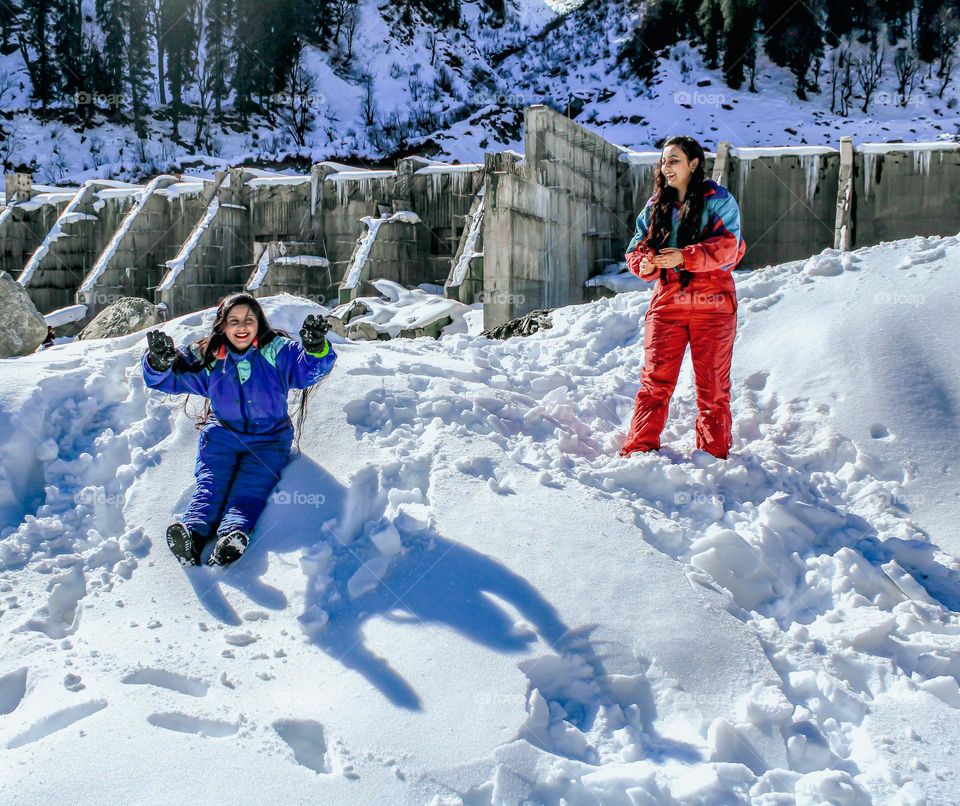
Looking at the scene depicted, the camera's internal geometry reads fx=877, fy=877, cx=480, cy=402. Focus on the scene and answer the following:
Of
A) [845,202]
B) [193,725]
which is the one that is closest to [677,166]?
[193,725]

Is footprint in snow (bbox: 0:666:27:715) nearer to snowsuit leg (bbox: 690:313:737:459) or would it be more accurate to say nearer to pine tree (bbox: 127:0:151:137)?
snowsuit leg (bbox: 690:313:737:459)

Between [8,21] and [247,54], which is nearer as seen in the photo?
[8,21]

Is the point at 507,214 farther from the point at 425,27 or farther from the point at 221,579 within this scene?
the point at 425,27

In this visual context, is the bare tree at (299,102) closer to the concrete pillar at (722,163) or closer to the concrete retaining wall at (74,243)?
the concrete retaining wall at (74,243)

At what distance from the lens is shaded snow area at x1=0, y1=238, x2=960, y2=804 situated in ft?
8.00

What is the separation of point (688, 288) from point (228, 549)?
2551 mm

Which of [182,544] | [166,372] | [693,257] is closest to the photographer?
[182,544]

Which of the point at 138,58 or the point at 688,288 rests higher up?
the point at 138,58

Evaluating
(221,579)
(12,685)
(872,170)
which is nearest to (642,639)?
(221,579)

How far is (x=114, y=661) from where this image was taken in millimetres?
2885

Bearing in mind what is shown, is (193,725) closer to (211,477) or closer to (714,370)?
(211,477)

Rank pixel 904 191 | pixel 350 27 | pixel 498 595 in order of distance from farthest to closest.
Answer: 1. pixel 350 27
2. pixel 904 191
3. pixel 498 595

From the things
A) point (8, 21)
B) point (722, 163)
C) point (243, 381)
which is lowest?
point (243, 381)

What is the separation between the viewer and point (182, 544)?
135 inches
